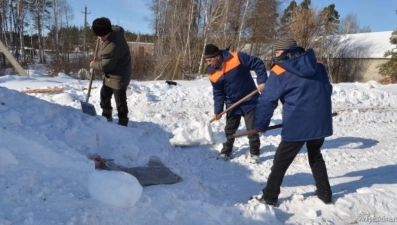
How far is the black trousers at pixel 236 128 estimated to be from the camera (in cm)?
447

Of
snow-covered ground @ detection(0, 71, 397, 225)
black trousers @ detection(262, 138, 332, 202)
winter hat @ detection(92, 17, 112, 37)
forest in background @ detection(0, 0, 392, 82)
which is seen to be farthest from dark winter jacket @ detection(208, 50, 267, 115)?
forest in background @ detection(0, 0, 392, 82)

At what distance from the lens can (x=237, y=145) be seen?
16.8ft

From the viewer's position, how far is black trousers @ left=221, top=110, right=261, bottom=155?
14.6ft

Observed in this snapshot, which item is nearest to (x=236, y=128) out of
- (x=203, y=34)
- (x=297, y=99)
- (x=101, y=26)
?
(x=297, y=99)

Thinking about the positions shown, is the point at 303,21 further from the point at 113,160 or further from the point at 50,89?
the point at 113,160

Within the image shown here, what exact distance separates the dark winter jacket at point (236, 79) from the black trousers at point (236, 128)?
0.09 metres

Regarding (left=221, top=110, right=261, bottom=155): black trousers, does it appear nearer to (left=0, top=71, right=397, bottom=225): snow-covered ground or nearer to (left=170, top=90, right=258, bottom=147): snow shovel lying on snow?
(left=0, top=71, right=397, bottom=225): snow-covered ground

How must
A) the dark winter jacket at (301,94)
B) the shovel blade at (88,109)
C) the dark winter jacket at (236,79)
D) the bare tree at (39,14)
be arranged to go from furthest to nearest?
1. the bare tree at (39,14)
2. the shovel blade at (88,109)
3. the dark winter jacket at (236,79)
4. the dark winter jacket at (301,94)

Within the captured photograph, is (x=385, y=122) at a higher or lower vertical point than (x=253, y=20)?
lower

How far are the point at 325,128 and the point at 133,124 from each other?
3.55m

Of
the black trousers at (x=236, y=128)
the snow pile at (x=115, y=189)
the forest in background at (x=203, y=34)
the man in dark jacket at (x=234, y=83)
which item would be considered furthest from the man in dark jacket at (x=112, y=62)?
the forest in background at (x=203, y=34)

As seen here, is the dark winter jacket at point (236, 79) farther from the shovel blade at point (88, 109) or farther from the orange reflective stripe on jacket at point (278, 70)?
the shovel blade at point (88, 109)

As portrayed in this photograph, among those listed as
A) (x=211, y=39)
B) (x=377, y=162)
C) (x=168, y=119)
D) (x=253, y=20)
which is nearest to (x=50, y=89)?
(x=168, y=119)

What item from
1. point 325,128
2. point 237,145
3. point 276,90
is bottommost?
point 237,145
